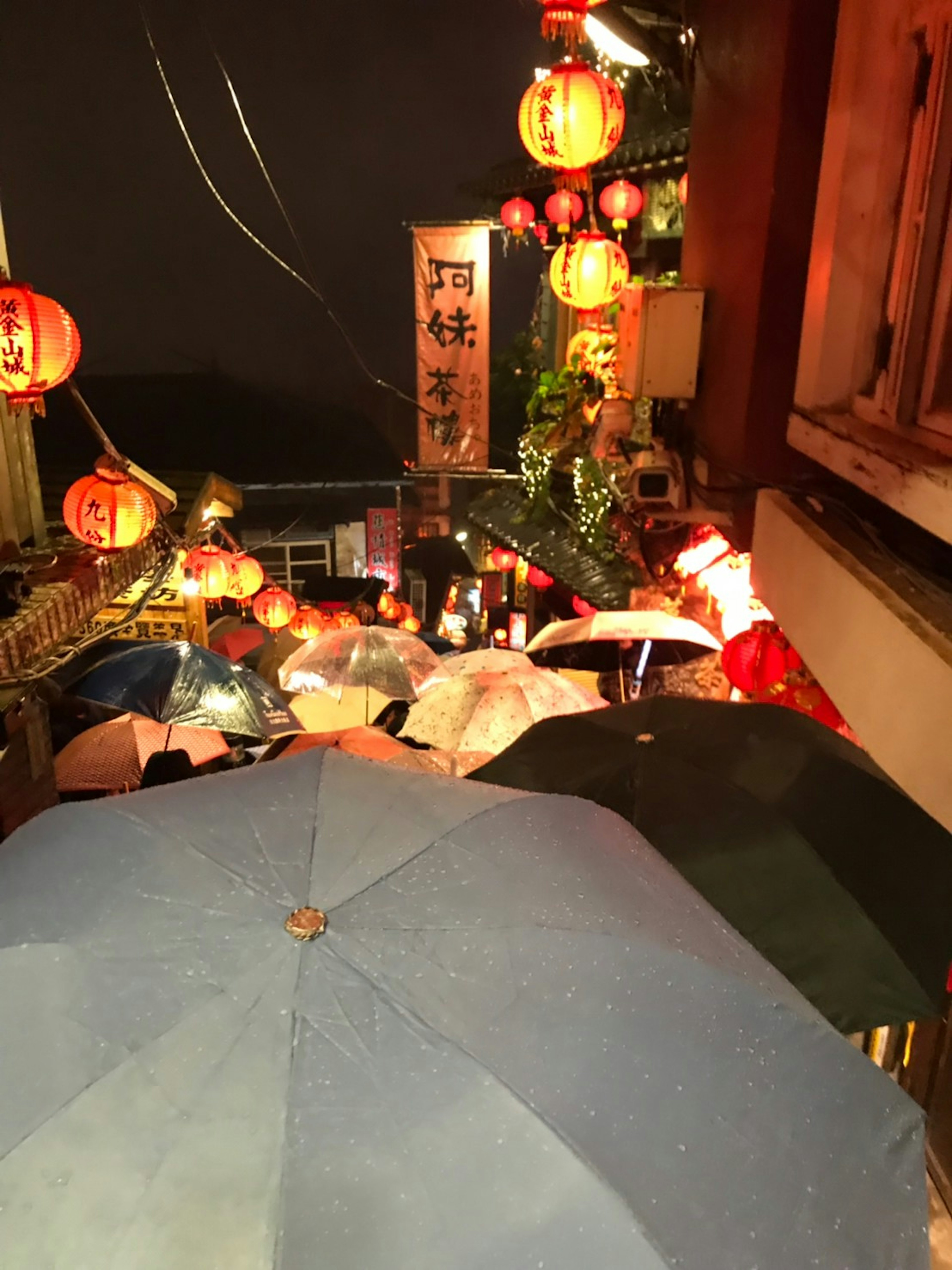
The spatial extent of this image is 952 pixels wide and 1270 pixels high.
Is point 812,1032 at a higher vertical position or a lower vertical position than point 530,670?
higher

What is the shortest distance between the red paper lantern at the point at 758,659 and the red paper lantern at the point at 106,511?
20.2ft

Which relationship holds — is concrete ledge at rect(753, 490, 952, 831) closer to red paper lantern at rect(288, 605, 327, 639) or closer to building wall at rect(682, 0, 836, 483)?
building wall at rect(682, 0, 836, 483)

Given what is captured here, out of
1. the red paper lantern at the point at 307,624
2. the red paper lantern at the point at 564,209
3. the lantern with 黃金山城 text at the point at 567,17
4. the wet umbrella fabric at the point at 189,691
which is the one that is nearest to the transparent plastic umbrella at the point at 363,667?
the wet umbrella fabric at the point at 189,691

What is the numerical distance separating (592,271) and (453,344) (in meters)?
6.60

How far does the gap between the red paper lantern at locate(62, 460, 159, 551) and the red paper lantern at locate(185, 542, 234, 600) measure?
4610 millimetres

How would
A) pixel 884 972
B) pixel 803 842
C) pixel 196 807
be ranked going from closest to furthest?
pixel 196 807 → pixel 884 972 → pixel 803 842

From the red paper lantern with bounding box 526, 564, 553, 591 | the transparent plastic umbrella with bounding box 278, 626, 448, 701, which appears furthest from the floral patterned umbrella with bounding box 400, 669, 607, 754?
the red paper lantern with bounding box 526, 564, 553, 591

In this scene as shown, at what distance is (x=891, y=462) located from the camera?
13.3ft

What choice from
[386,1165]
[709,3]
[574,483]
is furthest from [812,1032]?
[574,483]

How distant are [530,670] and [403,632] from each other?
13.4 feet

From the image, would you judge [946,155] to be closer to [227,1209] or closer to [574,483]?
[227,1209]

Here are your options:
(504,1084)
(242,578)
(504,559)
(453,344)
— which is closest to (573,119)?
(453,344)

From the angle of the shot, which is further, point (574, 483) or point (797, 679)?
point (574, 483)

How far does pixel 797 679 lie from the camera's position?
7.29 meters
